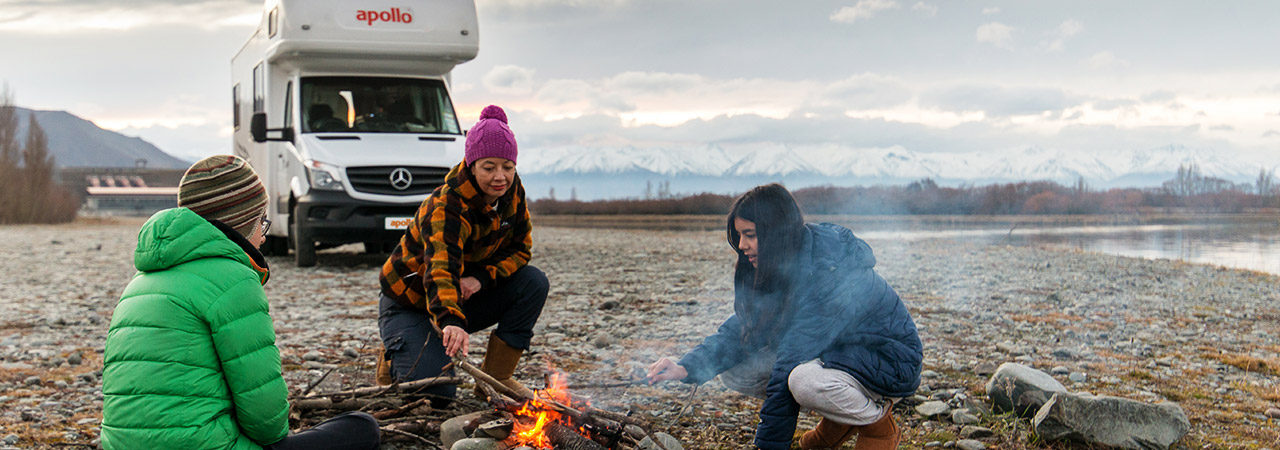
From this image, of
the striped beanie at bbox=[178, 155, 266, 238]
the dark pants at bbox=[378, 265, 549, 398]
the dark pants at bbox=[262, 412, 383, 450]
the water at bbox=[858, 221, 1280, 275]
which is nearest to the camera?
the striped beanie at bbox=[178, 155, 266, 238]

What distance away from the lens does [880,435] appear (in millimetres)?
3518

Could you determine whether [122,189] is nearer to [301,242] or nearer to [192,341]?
[301,242]

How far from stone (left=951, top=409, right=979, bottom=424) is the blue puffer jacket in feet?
3.45

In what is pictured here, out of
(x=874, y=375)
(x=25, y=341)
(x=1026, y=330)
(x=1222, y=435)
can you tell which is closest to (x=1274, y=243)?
(x=1026, y=330)

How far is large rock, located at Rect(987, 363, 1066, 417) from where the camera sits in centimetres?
423

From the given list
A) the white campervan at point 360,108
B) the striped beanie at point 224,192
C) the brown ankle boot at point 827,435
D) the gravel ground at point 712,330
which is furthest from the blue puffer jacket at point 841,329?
the white campervan at point 360,108

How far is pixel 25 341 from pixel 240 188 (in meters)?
5.31

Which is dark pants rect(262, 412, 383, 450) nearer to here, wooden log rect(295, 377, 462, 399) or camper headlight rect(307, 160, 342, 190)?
wooden log rect(295, 377, 462, 399)

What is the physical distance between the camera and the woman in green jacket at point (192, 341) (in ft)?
7.80

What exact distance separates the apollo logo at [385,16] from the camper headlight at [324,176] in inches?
75.0

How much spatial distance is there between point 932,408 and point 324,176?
8.61 m

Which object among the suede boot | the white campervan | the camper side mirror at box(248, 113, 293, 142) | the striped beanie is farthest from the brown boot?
the camper side mirror at box(248, 113, 293, 142)

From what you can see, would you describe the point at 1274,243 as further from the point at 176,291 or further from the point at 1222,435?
the point at 176,291

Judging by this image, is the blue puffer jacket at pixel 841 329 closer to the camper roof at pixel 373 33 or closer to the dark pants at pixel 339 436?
the dark pants at pixel 339 436
